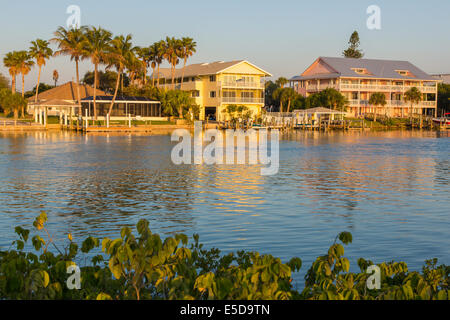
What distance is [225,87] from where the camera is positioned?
9306 centimetres

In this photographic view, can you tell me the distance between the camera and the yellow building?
307 feet

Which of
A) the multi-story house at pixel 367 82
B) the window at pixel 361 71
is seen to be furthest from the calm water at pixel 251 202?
→ the window at pixel 361 71

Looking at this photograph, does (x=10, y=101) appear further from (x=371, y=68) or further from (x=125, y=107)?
(x=371, y=68)

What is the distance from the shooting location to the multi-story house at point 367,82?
102000 mm

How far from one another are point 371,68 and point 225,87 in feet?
101

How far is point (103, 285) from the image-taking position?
706 cm

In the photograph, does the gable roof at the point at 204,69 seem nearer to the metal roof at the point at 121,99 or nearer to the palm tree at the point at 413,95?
the metal roof at the point at 121,99

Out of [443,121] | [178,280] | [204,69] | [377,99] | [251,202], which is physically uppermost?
[204,69]

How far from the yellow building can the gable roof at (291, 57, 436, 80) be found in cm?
1486

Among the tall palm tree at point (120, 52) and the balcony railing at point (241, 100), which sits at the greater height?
the tall palm tree at point (120, 52)

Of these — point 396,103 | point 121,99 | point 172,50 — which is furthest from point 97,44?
point 396,103

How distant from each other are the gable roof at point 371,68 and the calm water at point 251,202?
64.2m

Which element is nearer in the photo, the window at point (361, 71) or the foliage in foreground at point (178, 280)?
the foliage in foreground at point (178, 280)

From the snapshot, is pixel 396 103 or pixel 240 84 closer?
pixel 240 84
